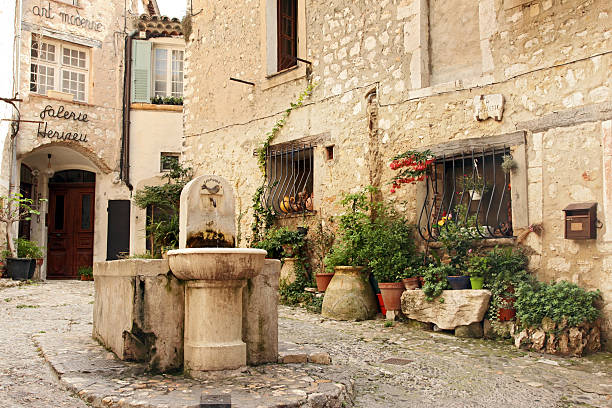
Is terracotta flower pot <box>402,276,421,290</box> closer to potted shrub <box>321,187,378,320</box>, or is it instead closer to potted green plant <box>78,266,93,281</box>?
potted shrub <box>321,187,378,320</box>

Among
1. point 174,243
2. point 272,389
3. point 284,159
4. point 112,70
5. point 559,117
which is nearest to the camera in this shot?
point 272,389

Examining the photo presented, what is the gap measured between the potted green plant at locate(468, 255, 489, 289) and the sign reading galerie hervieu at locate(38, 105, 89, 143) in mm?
10654

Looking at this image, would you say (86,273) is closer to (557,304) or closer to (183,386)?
(183,386)

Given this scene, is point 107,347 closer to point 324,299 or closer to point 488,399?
point 488,399

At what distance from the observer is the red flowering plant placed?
6.80m

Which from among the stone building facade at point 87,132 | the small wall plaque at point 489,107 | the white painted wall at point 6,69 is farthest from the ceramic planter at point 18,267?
the small wall plaque at point 489,107

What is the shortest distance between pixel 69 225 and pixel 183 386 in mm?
12653

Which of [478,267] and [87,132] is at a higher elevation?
[87,132]

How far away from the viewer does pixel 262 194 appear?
9.26 m

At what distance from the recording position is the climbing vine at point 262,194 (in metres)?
9.03

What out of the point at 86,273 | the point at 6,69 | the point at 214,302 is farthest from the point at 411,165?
the point at 86,273

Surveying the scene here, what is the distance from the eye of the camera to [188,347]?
3830mm

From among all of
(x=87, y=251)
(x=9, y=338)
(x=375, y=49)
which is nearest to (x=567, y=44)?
(x=375, y=49)

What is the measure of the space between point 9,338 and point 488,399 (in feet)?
13.5
